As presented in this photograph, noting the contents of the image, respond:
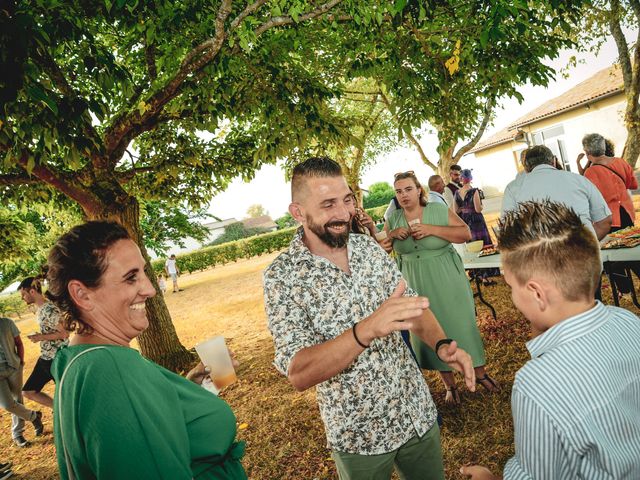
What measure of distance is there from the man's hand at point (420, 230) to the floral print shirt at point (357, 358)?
73.0 inches

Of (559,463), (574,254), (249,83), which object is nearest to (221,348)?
(559,463)

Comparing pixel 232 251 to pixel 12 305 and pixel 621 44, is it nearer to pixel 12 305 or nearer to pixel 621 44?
pixel 12 305

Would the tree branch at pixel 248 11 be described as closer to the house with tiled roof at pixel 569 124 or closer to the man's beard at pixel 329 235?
the man's beard at pixel 329 235

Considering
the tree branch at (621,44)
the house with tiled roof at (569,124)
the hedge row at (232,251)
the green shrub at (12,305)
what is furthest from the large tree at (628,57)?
the green shrub at (12,305)

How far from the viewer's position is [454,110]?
5.95m

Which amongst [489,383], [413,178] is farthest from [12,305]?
[489,383]

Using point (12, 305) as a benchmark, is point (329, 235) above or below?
below

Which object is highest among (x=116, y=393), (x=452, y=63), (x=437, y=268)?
(x=452, y=63)

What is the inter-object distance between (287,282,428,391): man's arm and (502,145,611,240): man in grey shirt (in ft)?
9.12

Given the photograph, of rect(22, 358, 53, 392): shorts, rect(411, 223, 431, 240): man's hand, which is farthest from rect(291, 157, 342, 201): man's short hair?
rect(22, 358, 53, 392): shorts

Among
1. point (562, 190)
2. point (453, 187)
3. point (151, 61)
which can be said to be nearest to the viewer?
point (562, 190)

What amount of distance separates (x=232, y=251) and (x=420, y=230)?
3283 cm

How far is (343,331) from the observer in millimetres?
1954

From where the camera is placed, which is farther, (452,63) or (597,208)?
(452,63)
